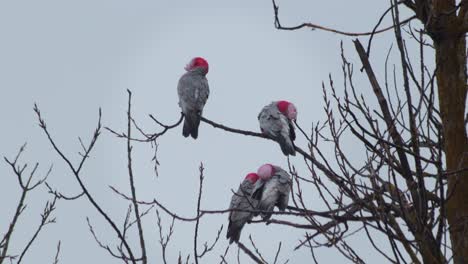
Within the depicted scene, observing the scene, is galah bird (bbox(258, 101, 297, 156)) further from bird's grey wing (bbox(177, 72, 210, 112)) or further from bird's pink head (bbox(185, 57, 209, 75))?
bird's pink head (bbox(185, 57, 209, 75))

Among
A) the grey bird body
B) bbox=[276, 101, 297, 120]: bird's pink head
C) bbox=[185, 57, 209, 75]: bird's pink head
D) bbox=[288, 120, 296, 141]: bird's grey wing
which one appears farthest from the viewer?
bbox=[185, 57, 209, 75]: bird's pink head

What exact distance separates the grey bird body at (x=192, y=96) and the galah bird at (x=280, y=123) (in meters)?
0.94

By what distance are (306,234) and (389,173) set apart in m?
0.68

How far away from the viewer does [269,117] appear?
8.59 metres

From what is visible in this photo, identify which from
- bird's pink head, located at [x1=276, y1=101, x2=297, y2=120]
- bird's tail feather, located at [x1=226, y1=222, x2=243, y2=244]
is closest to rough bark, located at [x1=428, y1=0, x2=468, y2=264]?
bird's tail feather, located at [x1=226, y1=222, x2=243, y2=244]

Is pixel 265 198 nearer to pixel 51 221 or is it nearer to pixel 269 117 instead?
pixel 269 117

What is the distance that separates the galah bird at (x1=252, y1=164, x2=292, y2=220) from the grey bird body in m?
1.47

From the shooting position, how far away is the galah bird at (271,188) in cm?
732

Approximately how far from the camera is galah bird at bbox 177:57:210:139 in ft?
29.7

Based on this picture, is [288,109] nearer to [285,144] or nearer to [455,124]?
[285,144]

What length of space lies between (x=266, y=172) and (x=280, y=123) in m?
1.03

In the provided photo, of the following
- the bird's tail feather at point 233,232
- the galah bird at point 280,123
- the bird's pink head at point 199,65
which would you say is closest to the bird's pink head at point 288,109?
the galah bird at point 280,123

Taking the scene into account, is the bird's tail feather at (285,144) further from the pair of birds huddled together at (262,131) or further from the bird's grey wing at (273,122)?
the bird's grey wing at (273,122)

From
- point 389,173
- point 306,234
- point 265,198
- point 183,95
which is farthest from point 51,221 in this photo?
point 183,95
